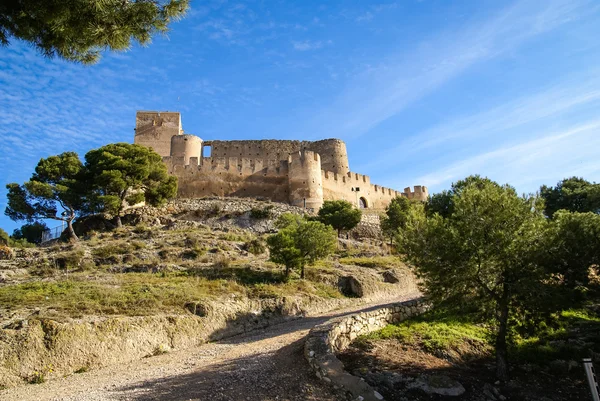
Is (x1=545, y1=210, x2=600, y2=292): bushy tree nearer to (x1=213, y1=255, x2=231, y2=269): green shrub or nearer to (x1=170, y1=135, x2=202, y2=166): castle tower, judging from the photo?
(x1=213, y1=255, x2=231, y2=269): green shrub

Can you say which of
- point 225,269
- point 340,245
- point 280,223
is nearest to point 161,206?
point 280,223

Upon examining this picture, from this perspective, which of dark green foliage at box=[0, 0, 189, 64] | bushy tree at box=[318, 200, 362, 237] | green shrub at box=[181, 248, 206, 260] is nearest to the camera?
dark green foliage at box=[0, 0, 189, 64]

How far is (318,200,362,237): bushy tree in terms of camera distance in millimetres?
32844

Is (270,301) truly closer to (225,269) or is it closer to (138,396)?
(225,269)

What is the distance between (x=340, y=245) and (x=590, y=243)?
15510 millimetres

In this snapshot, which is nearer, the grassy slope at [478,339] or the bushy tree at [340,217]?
the grassy slope at [478,339]

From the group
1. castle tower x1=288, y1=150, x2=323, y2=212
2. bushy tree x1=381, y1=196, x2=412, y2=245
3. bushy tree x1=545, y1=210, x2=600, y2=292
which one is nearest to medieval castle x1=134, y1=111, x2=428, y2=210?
castle tower x1=288, y1=150, x2=323, y2=212

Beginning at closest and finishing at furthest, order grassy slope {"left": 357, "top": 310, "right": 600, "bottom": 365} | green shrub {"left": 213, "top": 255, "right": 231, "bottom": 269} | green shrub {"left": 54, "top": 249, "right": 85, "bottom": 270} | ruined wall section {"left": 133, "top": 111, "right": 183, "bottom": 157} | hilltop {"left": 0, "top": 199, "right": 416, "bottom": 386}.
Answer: hilltop {"left": 0, "top": 199, "right": 416, "bottom": 386}, grassy slope {"left": 357, "top": 310, "right": 600, "bottom": 365}, green shrub {"left": 54, "top": 249, "right": 85, "bottom": 270}, green shrub {"left": 213, "top": 255, "right": 231, "bottom": 269}, ruined wall section {"left": 133, "top": 111, "right": 183, "bottom": 157}

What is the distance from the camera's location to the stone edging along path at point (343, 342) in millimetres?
7292

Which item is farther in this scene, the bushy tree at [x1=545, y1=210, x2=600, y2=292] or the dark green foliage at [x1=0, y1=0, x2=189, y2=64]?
the bushy tree at [x1=545, y1=210, x2=600, y2=292]

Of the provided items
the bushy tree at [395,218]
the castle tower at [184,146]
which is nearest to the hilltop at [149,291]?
the bushy tree at [395,218]

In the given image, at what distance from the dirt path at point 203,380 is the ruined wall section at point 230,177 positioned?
27764 mm

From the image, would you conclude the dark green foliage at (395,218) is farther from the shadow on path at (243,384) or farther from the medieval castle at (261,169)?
the shadow on path at (243,384)

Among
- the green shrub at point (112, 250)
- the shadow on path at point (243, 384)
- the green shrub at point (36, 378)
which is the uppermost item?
the green shrub at point (112, 250)
